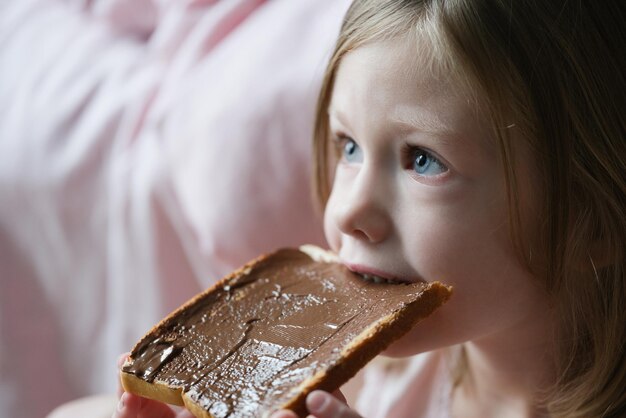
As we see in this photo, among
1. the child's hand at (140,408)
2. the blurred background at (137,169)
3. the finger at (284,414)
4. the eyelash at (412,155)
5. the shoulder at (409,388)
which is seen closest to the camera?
the finger at (284,414)

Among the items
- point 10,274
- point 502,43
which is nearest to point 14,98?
point 10,274

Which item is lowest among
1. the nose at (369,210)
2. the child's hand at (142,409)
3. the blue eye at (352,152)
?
the child's hand at (142,409)

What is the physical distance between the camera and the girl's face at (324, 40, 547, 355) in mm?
952

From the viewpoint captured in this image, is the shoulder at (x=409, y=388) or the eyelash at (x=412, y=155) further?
the shoulder at (x=409, y=388)

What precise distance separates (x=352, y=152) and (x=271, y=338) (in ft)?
0.93

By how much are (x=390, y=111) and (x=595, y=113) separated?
0.76ft

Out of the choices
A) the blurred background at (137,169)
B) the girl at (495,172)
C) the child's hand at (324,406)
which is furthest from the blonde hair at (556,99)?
the blurred background at (137,169)

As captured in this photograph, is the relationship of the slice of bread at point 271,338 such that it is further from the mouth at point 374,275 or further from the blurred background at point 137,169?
the blurred background at point 137,169

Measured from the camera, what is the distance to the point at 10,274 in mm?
1694

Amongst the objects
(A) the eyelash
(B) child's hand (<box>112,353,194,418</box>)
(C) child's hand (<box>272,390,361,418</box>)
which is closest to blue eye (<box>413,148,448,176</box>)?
(A) the eyelash

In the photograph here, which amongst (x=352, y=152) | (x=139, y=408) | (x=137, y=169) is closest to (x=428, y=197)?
(x=352, y=152)

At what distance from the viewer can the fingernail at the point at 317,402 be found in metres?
0.89

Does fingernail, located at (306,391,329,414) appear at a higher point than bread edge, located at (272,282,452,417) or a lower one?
lower

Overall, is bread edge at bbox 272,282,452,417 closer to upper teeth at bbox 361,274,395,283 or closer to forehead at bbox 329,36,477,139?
upper teeth at bbox 361,274,395,283
